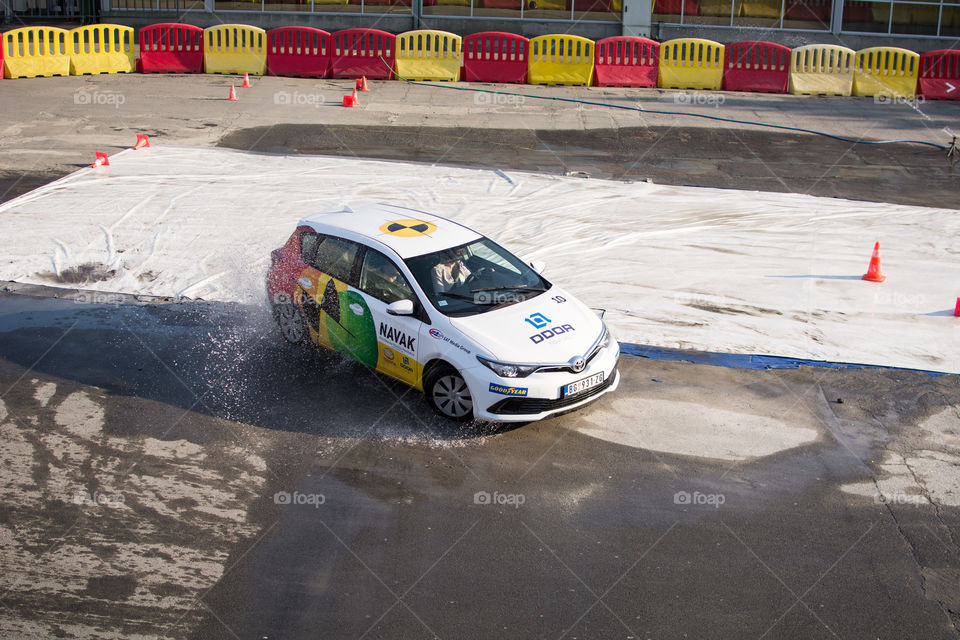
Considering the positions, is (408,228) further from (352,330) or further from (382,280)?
(352,330)

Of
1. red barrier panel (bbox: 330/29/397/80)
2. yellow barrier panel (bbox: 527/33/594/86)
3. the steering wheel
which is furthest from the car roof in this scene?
yellow barrier panel (bbox: 527/33/594/86)

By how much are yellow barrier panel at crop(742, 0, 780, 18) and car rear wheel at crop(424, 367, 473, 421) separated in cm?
2457

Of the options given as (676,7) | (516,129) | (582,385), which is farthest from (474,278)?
(676,7)

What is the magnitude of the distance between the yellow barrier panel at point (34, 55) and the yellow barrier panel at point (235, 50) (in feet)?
12.3

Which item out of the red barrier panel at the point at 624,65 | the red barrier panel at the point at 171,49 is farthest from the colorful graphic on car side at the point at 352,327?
the red barrier panel at the point at 171,49

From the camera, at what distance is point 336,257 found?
31.7 feet

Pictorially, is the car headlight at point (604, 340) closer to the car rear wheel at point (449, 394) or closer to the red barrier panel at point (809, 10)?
the car rear wheel at point (449, 394)

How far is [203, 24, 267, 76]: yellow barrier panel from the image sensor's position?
25719 millimetres

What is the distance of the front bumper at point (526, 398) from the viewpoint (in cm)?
817

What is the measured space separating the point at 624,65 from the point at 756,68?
3631 millimetres

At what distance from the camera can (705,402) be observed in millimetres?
9328

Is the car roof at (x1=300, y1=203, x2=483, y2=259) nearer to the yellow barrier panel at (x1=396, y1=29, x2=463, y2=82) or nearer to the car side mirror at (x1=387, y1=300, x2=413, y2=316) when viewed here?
the car side mirror at (x1=387, y1=300, x2=413, y2=316)

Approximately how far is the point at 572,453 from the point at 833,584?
2.53 meters

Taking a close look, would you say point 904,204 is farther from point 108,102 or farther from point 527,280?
point 108,102
